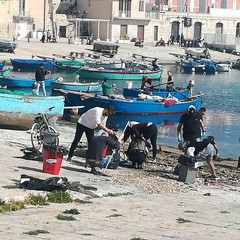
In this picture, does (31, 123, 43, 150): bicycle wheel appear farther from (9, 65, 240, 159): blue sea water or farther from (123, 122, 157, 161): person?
(9, 65, 240, 159): blue sea water

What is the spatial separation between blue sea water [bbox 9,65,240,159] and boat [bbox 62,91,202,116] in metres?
0.34

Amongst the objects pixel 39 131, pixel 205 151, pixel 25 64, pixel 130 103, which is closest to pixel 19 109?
pixel 39 131

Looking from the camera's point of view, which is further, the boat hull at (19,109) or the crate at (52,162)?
the boat hull at (19,109)

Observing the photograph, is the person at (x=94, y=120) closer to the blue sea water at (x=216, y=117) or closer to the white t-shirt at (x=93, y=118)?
the white t-shirt at (x=93, y=118)

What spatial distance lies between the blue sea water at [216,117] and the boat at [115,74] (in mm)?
709

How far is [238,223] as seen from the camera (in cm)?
1409

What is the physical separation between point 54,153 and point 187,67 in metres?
63.9

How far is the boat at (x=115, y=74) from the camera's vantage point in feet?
200

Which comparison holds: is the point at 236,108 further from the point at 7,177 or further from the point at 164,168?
the point at 7,177

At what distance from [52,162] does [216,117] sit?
86.7 feet

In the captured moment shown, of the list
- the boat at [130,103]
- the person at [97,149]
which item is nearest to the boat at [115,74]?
the boat at [130,103]

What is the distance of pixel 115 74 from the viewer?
60.8 meters

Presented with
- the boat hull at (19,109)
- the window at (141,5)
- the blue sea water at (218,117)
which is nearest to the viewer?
the boat hull at (19,109)

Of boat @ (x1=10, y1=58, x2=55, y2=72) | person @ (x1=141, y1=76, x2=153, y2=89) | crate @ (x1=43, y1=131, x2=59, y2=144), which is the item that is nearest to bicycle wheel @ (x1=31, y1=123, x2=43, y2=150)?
crate @ (x1=43, y1=131, x2=59, y2=144)
